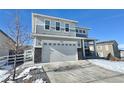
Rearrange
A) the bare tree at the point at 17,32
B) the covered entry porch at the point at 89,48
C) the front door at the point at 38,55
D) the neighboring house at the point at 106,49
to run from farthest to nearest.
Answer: the neighboring house at the point at 106,49
the covered entry porch at the point at 89,48
the front door at the point at 38,55
the bare tree at the point at 17,32

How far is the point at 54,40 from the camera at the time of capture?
32.0 feet

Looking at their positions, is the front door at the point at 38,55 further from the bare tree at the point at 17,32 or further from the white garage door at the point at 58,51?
the bare tree at the point at 17,32

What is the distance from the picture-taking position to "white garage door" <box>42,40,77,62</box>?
9266mm

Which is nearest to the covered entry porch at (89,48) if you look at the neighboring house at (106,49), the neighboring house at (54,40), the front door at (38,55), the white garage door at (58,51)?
the neighboring house at (54,40)

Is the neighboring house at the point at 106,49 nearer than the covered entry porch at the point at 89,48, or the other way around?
the covered entry porch at the point at 89,48

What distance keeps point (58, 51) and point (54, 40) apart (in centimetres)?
88

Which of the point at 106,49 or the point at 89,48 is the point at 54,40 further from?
the point at 106,49

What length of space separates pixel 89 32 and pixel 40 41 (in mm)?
6086

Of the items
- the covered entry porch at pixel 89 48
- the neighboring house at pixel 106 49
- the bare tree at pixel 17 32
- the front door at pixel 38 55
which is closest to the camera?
the bare tree at pixel 17 32

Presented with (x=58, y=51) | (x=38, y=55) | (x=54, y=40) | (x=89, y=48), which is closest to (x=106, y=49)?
(x=89, y=48)

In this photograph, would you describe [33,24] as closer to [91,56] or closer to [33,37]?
[33,37]

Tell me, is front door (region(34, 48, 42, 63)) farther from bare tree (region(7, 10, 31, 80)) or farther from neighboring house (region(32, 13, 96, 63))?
bare tree (region(7, 10, 31, 80))

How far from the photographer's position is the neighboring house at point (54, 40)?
9.22m
